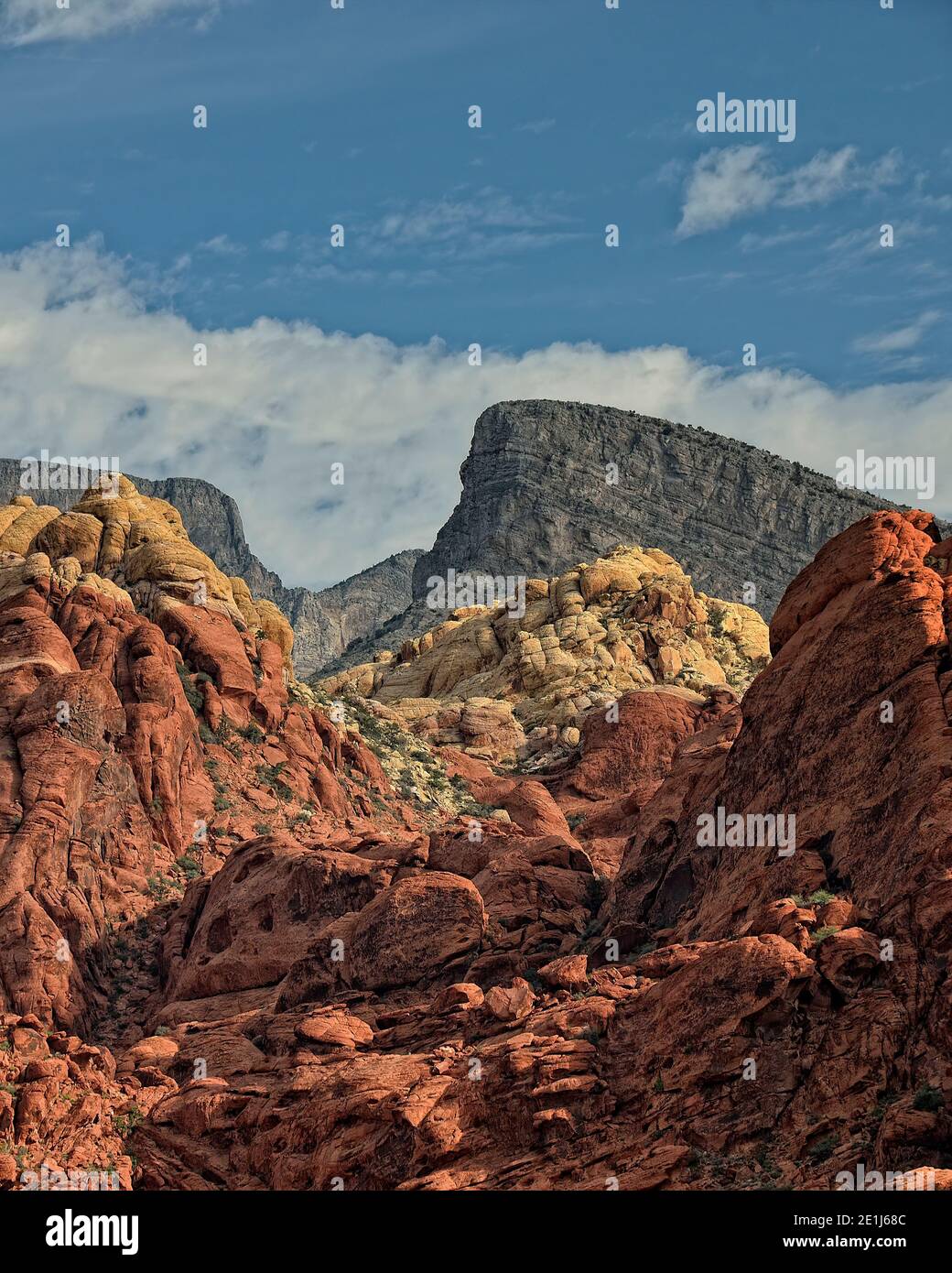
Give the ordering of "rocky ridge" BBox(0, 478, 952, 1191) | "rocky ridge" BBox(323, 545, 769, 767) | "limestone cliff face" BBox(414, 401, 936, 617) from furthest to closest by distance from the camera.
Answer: "limestone cliff face" BBox(414, 401, 936, 617) < "rocky ridge" BBox(323, 545, 769, 767) < "rocky ridge" BBox(0, 478, 952, 1191)

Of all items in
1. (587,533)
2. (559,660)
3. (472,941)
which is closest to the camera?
(472,941)

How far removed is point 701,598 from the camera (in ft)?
389

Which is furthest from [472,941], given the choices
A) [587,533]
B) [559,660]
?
[587,533]

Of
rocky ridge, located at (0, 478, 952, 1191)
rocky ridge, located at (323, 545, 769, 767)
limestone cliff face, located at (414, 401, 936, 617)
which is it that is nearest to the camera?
rocky ridge, located at (0, 478, 952, 1191)

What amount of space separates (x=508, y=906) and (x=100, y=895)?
1315cm

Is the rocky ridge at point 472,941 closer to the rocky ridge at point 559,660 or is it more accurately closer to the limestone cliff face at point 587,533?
the rocky ridge at point 559,660

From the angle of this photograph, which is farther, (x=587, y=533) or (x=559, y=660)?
(x=587, y=533)

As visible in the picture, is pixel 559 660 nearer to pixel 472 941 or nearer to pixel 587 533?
pixel 472 941

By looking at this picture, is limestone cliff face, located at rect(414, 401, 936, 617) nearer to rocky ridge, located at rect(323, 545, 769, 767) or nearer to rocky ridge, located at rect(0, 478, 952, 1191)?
rocky ridge, located at rect(323, 545, 769, 767)

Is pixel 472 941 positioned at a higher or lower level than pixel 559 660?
lower

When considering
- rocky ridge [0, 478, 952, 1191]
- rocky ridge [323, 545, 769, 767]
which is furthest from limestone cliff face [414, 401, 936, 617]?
rocky ridge [0, 478, 952, 1191]

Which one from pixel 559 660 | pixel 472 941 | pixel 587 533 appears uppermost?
pixel 587 533

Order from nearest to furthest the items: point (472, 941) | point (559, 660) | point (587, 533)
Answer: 1. point (472, 941)
2. point (559, 660)
3. point (587, 533)

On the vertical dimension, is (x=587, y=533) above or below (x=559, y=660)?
above
